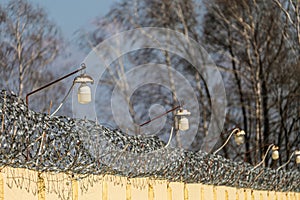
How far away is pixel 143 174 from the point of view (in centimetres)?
1384

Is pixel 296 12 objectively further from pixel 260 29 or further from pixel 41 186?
pixel 41 186

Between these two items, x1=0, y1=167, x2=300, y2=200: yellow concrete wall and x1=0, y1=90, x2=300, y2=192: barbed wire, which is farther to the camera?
x1=0, y1=167, x2=300, y2=200: yellow concrete wall

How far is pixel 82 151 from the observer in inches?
440

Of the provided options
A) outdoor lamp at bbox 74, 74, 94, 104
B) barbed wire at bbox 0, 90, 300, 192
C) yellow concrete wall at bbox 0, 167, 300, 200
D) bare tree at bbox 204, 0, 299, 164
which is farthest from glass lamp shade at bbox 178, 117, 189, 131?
bare tree at bbox 204, 0, 299, 164

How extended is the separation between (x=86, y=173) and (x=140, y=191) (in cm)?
220

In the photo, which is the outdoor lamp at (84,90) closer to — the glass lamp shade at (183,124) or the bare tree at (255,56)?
the glass lamp shade at (183,124)

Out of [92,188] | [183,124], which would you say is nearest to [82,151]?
[92,188]

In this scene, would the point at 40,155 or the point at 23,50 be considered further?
the point at 23,50

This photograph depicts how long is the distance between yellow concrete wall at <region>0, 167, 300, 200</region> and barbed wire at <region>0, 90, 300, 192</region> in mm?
89

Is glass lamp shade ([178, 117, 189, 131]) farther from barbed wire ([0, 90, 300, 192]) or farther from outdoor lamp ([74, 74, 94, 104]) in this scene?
outdoor lamp ([74, 74, 94, 104])

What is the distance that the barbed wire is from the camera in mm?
9586

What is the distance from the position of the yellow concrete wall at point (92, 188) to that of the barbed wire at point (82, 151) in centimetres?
9

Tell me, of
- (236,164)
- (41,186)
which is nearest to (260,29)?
(236,164)

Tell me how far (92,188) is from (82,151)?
3.83 ft
